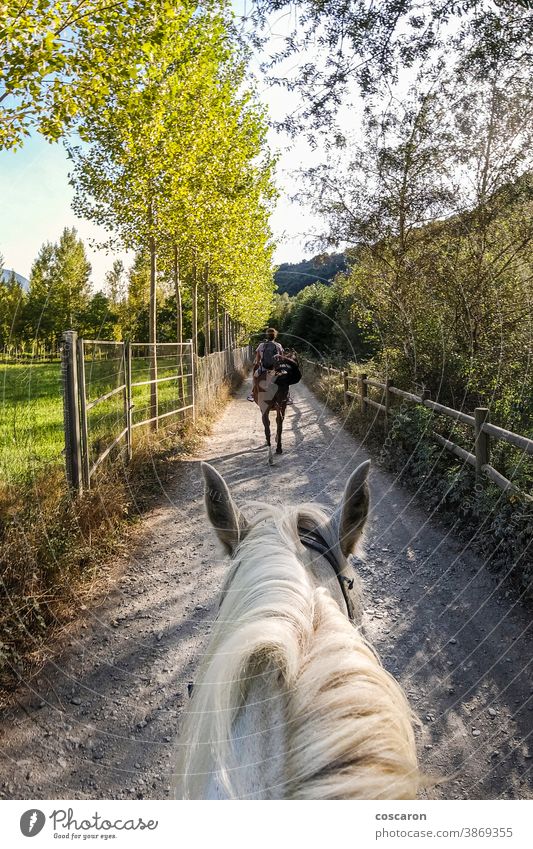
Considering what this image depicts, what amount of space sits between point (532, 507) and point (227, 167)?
2.32 metres

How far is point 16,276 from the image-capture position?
144 cm

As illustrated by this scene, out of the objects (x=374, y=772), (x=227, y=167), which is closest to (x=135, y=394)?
(x=227, y=167)

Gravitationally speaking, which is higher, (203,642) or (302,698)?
(302,698)

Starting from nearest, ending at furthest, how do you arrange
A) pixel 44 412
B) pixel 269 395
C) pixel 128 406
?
pixel 269 395 < pixel 44 412 < pixel 128 406

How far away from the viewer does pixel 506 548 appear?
233 cm

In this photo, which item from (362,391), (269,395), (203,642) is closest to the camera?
(269,395)

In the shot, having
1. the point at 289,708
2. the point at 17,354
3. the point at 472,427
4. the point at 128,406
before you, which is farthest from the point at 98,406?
the point at 289,708

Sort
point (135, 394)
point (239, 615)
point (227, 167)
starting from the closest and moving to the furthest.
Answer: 1. point (239, 615)
2. point (227, 167)
3. point (135, 394)

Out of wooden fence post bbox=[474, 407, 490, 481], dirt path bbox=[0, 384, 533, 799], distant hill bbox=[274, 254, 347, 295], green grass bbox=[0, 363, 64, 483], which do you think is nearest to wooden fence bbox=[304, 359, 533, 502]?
wooden fence post bbox=[474, 407, 490, 481]

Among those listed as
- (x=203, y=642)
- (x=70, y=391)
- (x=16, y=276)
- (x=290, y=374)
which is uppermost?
(x=16, y=276)

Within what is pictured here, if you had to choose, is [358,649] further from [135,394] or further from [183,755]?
[135,394]

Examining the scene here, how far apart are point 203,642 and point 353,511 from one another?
1265 millimetres

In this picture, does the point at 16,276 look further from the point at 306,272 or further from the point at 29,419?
the point at 29,419
